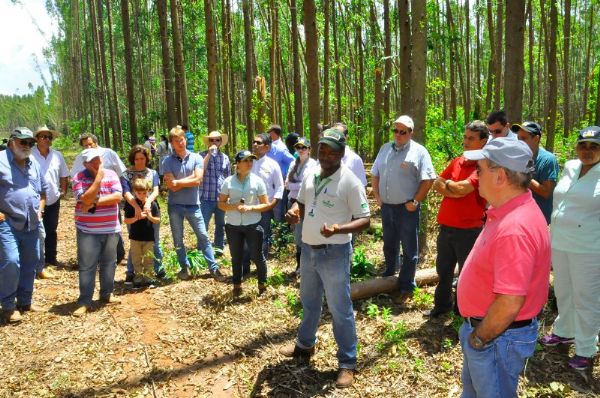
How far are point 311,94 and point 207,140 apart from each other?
6.08 ft

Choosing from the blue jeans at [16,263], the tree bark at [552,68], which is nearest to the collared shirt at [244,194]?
the blue jeans at [16,263]

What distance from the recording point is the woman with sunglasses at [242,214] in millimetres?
5883

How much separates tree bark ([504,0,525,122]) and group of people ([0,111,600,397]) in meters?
0.61

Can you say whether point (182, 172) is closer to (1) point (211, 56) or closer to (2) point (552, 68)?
(1) point (211, 56)

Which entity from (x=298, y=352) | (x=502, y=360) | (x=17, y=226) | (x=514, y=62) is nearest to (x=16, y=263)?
(x=17, y=226)

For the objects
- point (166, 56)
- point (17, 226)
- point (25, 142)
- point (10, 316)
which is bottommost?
point (10, 316)

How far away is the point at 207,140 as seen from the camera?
7566mm

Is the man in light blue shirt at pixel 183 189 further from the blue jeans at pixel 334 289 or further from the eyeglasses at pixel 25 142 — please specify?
the blue jeans at pixel 334 289

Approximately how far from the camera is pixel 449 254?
472cm

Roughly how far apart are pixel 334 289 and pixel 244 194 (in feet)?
8.21

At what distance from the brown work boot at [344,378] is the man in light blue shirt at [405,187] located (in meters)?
1.73

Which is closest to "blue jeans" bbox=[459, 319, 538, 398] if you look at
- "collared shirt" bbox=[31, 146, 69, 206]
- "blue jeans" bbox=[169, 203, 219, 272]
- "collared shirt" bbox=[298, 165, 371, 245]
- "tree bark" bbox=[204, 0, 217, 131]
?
"collared shirt" bbox=[298, 165, 371, 245]

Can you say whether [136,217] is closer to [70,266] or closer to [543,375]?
[70,266]

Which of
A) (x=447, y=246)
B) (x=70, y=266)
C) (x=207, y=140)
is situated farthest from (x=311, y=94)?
(x=70, y=266)
